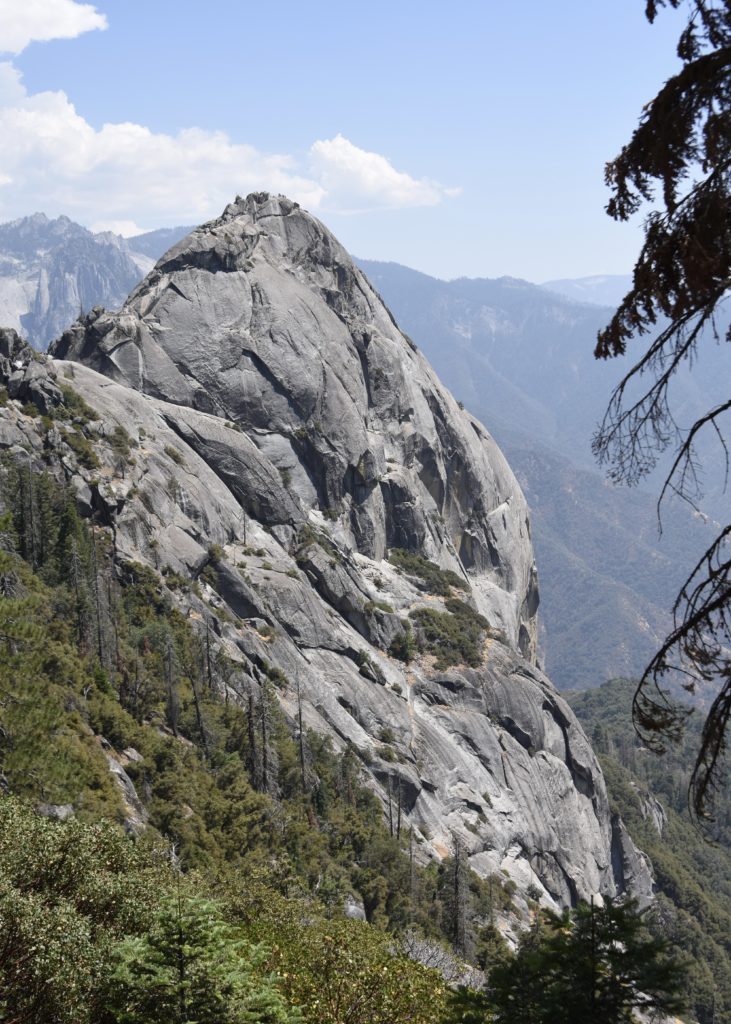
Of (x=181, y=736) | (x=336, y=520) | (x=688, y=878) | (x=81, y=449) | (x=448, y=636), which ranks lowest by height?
(x=688, y=878)

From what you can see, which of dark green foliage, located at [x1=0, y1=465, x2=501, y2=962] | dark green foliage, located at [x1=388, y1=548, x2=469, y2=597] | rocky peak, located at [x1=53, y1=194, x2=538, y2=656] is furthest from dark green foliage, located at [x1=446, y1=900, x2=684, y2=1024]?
dark green foliage, located at [x1=388, y1=548, x2=469, y2=597]

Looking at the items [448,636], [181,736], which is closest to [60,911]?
[181,736]

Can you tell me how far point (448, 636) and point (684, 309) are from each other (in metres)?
91.7

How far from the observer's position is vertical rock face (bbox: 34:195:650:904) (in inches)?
3177

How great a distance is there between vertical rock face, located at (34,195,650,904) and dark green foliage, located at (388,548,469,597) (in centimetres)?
33

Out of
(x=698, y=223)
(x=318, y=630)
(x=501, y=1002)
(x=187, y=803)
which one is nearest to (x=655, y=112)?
(x=698, y=223)

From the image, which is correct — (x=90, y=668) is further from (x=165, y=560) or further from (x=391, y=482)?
(x=391, y=482)

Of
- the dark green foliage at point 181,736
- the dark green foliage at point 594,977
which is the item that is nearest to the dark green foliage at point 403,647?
the dark green foliage at point 181,736

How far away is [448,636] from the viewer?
100500 mm

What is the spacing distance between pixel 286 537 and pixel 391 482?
2322 centimetres

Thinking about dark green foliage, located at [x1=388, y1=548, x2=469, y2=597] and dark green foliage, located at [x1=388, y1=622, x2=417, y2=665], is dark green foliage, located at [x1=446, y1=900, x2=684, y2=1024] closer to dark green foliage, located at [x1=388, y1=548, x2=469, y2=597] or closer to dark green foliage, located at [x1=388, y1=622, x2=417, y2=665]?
dark green foliage, located at [x1=388, y1=622, x2=417, y2=665]

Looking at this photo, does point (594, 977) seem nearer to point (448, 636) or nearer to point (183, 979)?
point (183, 979)

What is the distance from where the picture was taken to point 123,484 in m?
76.6

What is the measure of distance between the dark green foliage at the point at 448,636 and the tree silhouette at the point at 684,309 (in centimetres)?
8775
